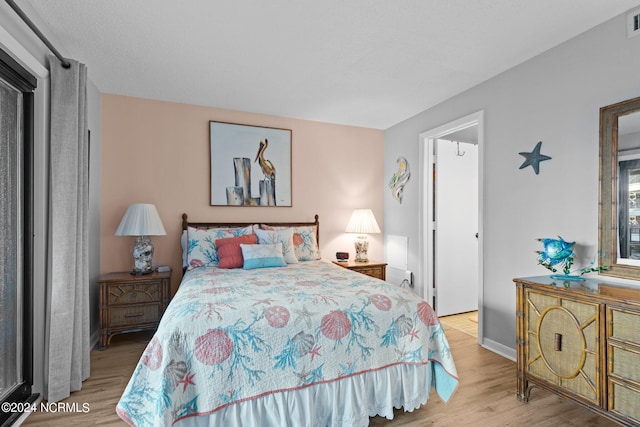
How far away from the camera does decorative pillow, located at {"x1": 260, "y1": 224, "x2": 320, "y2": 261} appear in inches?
148

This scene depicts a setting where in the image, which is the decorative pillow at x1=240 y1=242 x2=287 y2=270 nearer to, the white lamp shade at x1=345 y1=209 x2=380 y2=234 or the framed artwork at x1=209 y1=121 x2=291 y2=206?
the framed artwork at x1=209 y1=121 x2=291 y2=206

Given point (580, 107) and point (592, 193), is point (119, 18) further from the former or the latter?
point (592, 193)

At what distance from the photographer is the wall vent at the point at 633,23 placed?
203 cm

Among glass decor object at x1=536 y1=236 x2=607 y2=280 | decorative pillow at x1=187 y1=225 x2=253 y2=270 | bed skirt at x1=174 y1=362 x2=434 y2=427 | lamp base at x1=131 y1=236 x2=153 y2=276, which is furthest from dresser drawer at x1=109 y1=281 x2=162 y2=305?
glass decor object at x1=536 y1=236 x2=607 y2=280

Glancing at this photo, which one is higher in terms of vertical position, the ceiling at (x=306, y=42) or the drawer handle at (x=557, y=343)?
the ceiling at (x=306, y=42)

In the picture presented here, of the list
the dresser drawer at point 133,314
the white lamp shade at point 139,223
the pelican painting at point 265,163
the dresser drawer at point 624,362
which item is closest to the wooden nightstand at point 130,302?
the dresser drawer at point 133,314

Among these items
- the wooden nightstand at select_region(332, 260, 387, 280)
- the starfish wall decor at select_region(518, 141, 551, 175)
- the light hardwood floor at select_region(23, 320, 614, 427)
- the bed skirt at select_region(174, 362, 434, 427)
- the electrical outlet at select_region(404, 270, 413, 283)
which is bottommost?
the light hardwood floor at select_region(23, 320, 614, 427)

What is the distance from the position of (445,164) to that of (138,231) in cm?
350

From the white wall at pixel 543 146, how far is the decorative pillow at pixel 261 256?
200cm

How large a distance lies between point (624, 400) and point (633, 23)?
2229 millimetres

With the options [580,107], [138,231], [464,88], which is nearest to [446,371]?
[580,107]

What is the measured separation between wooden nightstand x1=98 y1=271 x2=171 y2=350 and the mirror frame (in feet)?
11.7

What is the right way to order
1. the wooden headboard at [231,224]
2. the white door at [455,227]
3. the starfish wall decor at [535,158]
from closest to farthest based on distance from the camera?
1. the starfish wall decor at [535,158]
2. the wooden headboard at [231,224]
3. the white door at [455,227]

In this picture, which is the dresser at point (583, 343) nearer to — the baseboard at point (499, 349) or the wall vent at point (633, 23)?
the baseboard at point (499, 349)
